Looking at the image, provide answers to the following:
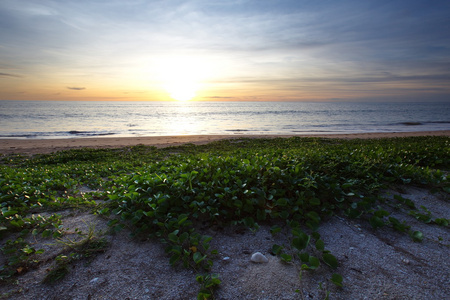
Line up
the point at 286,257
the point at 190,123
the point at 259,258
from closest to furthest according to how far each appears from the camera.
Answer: the point at 286,257
the point at 259,258
the point at 190,123

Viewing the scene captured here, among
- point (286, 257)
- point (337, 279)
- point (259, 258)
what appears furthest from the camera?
point (259, 258)

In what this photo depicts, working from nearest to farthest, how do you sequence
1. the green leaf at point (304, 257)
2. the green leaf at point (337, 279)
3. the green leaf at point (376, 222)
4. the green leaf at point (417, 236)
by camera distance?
the green leaf at point (337, 279), the green leaf at point (304, 257), the green leaf at point (417, 236), the green leaf at point (376, 222)

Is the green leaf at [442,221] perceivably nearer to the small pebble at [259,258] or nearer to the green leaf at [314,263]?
the green leaf at [314,263]

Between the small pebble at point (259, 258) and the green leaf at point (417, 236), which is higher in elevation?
the green leaf at point (417, 236)

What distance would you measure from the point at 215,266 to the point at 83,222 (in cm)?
197

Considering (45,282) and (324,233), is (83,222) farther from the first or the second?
(324,233)

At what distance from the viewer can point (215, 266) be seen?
237cm

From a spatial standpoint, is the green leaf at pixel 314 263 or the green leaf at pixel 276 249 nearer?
the green leaf at pixel 314 263

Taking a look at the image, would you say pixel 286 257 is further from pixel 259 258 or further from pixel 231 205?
pixel 231 205

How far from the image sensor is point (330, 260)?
2.29m

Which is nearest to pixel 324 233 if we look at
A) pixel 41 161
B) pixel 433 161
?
pixel 433 161

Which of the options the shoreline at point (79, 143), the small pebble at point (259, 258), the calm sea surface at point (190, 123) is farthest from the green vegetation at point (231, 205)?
the calm sea surface at point (190, 123)

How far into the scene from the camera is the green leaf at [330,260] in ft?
7.41

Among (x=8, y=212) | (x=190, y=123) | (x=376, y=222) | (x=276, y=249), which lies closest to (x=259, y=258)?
(x=276, y=249)
